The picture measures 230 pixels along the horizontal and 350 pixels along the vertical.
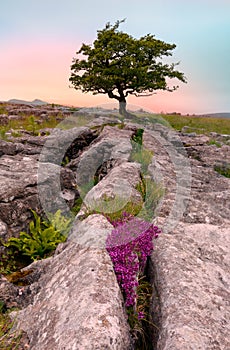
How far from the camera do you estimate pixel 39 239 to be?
10820 mm

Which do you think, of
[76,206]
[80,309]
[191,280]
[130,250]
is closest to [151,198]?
[130,250]

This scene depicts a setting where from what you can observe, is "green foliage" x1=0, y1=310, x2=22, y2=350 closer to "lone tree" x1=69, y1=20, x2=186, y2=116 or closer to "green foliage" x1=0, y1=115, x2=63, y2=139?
"green foliage" x1=0, y1=115, x2=63, y2=139

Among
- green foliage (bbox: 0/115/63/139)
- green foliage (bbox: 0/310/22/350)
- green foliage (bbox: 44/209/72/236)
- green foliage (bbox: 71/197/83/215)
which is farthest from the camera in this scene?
green foliage (bbox: 0/115/63/139)

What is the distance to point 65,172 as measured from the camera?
1473cm

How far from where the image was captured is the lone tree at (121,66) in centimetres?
5675

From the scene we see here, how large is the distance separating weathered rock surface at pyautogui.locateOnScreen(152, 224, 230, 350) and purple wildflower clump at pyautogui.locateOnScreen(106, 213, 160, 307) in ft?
0.77

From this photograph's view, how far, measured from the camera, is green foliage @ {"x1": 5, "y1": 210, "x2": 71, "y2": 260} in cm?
1039

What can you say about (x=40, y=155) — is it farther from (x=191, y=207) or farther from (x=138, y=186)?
(x=191, y=207)

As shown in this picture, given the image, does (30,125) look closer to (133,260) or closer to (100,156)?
(100,156)

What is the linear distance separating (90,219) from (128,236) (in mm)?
1251

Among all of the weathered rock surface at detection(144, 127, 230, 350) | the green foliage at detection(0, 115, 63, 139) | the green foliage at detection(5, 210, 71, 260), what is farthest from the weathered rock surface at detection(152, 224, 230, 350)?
the green foliage at detection(0, 115, 63, 139)

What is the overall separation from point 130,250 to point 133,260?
8.9 inches

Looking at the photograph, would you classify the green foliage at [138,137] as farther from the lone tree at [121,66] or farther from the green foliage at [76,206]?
the lone tree at [121,66]

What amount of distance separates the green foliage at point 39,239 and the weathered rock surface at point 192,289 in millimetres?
4514
